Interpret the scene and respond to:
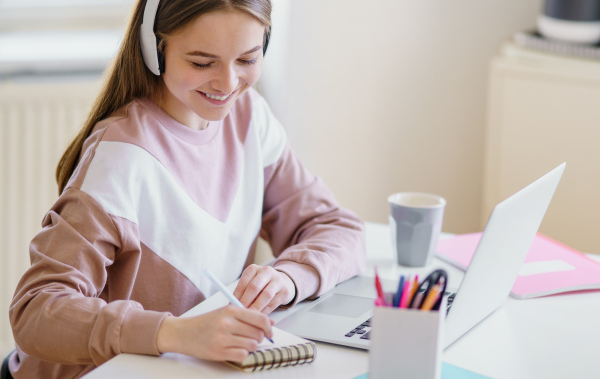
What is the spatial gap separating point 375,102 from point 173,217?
118cm

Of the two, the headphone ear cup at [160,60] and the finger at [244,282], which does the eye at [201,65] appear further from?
the finger at [244,282]

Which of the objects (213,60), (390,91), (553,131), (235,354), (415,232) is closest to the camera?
(235,354)

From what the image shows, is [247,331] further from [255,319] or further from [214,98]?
[214,98]

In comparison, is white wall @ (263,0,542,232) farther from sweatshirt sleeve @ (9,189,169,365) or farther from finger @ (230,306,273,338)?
finger @ (230,306,273,338)

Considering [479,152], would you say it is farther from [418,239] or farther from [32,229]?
[32,229]

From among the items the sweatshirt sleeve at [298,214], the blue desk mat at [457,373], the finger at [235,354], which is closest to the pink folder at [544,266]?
the sweatshirt sleeve at [298,214]

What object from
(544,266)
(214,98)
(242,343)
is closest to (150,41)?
(214,98)

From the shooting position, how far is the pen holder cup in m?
0.77

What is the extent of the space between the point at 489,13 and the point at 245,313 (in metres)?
1.54

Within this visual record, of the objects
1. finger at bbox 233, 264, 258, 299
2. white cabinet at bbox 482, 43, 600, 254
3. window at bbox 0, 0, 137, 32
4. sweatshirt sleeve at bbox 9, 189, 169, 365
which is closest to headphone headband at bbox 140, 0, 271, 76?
sweatshirt sleeve at bbox 9, 189, 169, 365

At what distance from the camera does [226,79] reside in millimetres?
1135

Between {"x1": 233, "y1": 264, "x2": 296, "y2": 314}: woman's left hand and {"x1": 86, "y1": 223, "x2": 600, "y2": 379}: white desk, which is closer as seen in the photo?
{"x1": 86, "y1": 223, "x2": 600, "y2": 379}: white desk

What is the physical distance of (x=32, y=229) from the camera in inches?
87.0

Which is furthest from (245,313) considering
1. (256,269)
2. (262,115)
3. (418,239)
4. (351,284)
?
(262,115)
